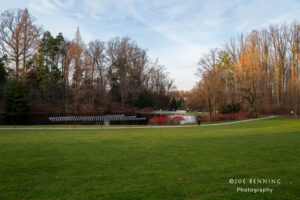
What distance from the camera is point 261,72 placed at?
1347 inches

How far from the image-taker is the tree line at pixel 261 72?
105 feet

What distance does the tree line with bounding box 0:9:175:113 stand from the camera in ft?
112

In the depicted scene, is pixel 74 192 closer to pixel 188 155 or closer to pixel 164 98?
pixel 188 155

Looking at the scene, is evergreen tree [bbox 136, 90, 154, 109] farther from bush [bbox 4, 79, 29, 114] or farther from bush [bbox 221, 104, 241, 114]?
bush [bbox 4, 79, 29, 114]

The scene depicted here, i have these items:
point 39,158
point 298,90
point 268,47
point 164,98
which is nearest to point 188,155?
point 39,158

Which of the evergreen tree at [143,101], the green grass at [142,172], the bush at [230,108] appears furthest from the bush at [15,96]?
the bush at [230,108]

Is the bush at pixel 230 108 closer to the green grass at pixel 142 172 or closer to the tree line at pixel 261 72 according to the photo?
the tree line at pixel 261 72

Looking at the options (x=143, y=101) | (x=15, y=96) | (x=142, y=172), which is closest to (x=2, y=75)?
(x=15, y=96)

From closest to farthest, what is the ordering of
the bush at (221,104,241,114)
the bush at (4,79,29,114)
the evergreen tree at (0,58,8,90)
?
the bush at (221,104,241,114) → the bush at (4,79,29,114) → the evergreen tree at (0,58,8,90)

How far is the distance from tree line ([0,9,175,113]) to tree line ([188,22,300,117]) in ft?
53.6

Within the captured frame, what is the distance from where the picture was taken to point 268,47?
4031cm

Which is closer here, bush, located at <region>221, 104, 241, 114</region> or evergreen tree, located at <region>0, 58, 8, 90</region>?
bush, located at <region>221, 104, 241, 114</region>

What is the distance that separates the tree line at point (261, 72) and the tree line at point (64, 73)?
1635 centimetres

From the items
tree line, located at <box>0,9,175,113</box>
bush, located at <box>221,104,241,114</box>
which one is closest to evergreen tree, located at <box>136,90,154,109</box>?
tree line, located at <box>0,9,175,113</box>
